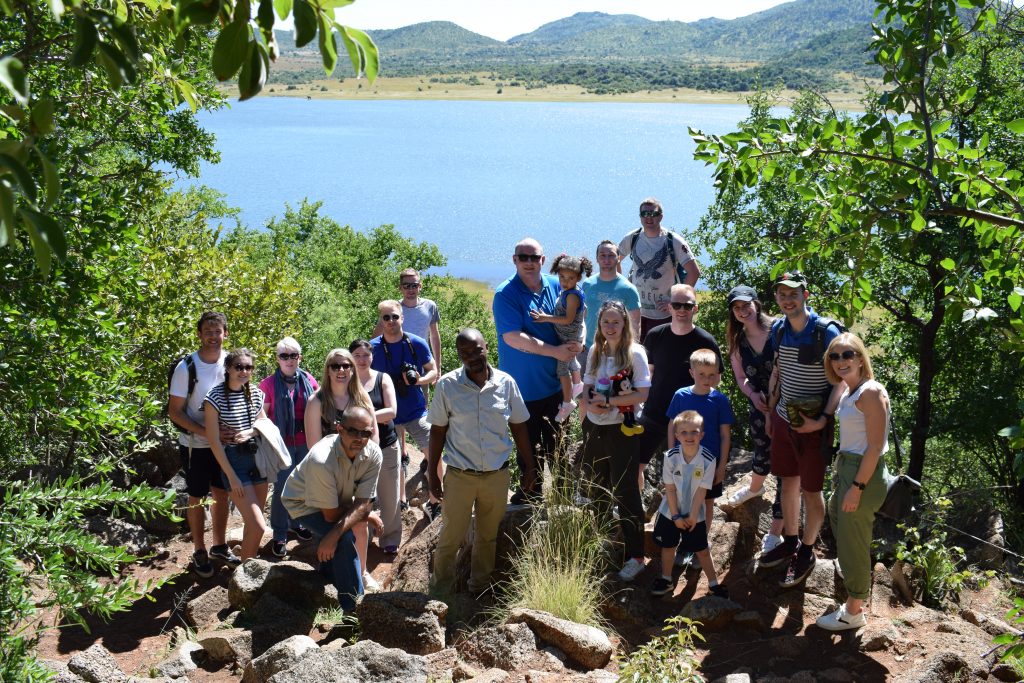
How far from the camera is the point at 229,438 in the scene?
7562mm

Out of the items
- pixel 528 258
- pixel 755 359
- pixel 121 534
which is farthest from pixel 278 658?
pixel 755 359

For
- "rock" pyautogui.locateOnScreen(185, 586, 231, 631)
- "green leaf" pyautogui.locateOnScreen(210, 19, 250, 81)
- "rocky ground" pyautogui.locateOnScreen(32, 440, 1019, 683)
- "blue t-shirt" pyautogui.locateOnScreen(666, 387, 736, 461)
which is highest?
"green leaf" pyautogui.locateOnScreen(210, 19, 250, 81)

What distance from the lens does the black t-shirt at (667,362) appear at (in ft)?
24.6

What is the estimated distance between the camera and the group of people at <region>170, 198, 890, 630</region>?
671cm

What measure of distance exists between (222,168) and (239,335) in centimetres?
6125

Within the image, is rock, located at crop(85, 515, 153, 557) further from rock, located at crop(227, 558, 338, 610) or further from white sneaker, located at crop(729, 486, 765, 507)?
white sneaker, located at crop(729, 486, 765, 507)

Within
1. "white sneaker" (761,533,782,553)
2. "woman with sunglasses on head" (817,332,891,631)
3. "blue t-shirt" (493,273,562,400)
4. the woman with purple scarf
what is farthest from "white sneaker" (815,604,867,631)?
the woman with purple scarf

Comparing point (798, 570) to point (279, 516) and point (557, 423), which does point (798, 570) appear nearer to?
point (557, 423)

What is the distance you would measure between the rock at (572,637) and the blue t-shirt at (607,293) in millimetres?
2886

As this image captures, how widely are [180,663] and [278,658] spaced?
1.09 m

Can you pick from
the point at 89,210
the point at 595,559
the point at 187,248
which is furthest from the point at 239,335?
the point at 595,559

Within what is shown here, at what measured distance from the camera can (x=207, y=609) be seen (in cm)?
752

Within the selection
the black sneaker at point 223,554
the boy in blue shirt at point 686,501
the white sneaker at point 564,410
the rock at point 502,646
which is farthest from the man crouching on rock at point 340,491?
the boy in blue shirt at point 686,501

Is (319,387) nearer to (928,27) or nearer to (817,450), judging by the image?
(817,450)
